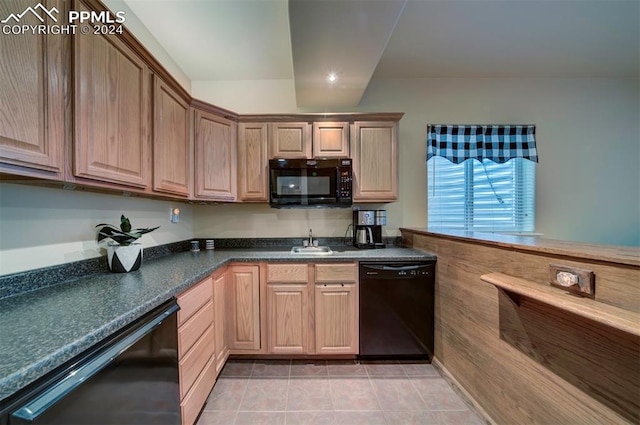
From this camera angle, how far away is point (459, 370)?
1.70 metres

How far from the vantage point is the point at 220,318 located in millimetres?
1814

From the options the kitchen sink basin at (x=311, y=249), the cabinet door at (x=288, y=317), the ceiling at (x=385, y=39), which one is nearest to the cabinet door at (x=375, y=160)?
the ceiling at (x=385, y=39)

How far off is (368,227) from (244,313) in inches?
55.7

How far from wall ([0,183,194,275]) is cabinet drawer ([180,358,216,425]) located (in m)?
1.00

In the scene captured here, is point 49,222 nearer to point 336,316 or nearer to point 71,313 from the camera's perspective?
point 71,313

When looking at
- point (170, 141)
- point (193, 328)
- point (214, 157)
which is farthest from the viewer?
point (214, 157)

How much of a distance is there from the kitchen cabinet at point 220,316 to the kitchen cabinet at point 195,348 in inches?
2.7

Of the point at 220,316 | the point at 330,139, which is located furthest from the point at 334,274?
the point at 330,139

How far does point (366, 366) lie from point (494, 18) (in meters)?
3.04

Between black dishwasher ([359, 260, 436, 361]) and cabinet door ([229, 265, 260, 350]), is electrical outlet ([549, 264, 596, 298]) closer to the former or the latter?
black dishwasher ([359, 260, 436, 361])

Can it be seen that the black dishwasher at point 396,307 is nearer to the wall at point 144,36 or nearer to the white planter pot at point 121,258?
the white planter pot at point 121,258

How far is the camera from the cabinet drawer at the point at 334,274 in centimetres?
199

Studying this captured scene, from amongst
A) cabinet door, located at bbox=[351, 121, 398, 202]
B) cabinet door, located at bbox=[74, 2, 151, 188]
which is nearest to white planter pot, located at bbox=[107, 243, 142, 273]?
cabinet door, located at bbox=[74, 2, 151, 188]

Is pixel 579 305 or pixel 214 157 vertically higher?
pixel 214 157
